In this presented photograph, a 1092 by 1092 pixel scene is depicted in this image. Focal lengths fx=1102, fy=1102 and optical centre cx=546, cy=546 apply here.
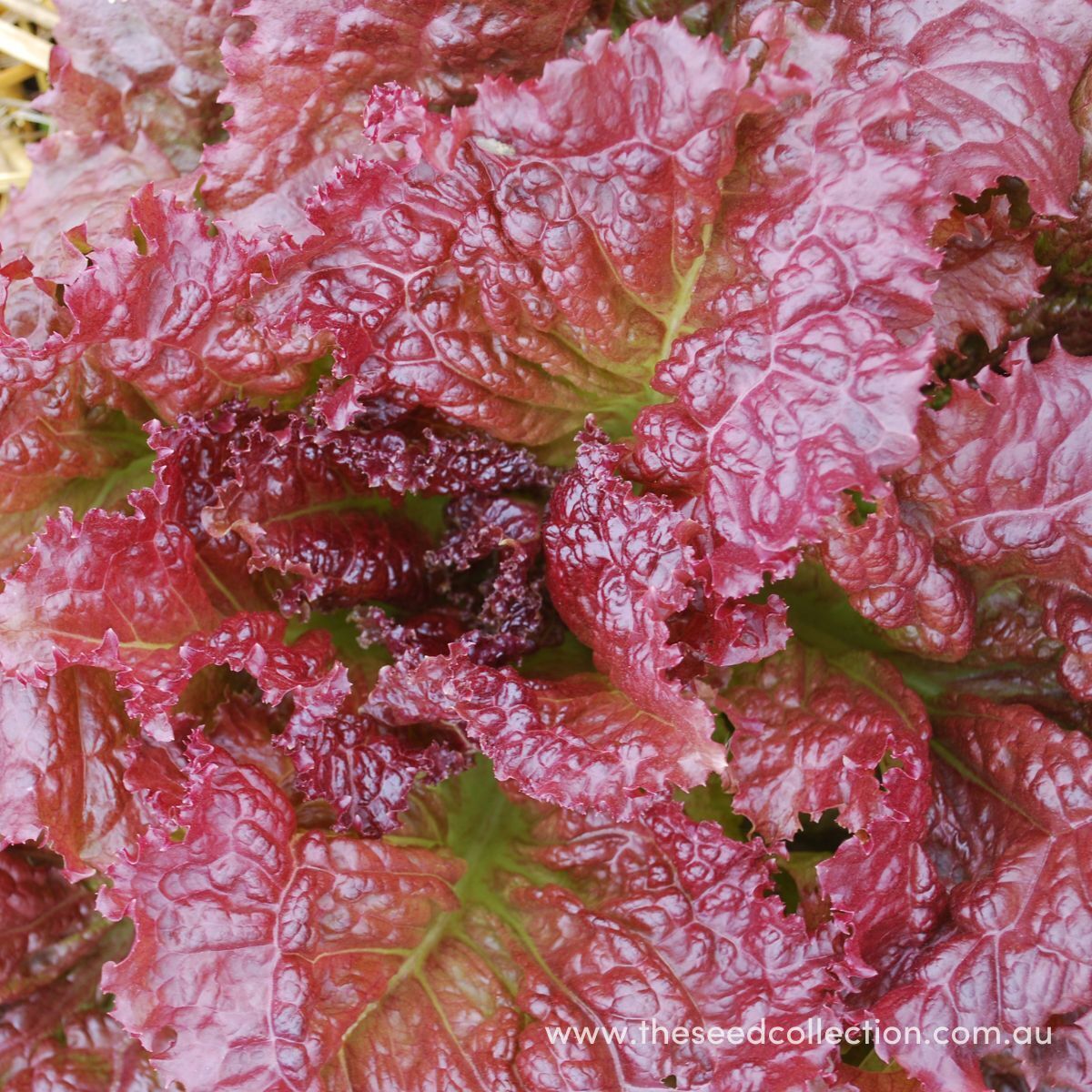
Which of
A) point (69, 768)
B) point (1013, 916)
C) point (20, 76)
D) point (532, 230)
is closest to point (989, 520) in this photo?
point (1013, 916)

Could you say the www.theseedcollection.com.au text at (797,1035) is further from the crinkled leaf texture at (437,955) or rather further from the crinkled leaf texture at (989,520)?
the crinkled leaf texture at (989,520)

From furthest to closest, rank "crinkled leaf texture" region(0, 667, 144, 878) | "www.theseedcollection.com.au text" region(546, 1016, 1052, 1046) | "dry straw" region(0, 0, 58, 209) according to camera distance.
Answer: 1. "dry straw" region(0, 0, 58, 209)
2. "crinkled leaf texture" region(0, 667, 144, 878)
3. "www.theseedcollection.com.au text" region(546, 1016, 1052, 1046)

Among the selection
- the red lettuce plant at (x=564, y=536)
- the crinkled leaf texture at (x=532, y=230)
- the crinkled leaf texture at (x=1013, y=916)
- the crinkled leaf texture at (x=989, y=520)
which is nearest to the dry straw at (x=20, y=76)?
the red lettuce plant at (x=564, y=536)

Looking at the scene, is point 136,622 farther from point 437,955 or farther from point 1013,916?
point 1013,916

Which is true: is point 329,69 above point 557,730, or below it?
above

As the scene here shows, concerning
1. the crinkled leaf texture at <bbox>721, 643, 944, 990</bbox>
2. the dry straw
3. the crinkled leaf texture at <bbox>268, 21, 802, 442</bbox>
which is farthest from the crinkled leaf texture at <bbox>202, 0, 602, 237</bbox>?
the crinkled leaf texture at <bbox>721, 643, 944, 990</bbox>

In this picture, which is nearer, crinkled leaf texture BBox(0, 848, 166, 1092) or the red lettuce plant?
the red lettuce plant

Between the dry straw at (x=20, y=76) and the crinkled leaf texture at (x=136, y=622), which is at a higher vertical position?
the dry straw at (x=20, y=76)

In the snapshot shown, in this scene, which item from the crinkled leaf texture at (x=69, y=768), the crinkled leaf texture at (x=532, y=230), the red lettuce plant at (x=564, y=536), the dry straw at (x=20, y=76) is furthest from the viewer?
the dry straw at (x=20, y=76)

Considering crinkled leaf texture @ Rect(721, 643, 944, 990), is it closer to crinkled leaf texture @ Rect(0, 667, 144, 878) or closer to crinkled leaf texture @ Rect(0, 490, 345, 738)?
crinkled leaf texture @ Rect(0, 490, 345, 738)
